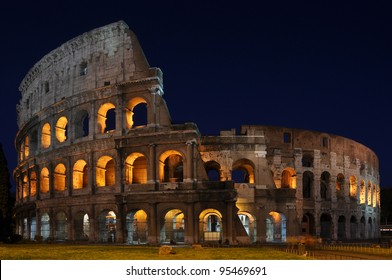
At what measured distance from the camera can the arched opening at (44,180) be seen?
40.0 meters

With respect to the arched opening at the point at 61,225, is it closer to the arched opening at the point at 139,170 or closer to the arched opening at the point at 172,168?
the arched opening at the point at 139,170

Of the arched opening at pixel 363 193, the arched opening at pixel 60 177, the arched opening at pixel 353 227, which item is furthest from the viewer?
the arched opening at pixel 363 193

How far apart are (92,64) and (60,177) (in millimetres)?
9023

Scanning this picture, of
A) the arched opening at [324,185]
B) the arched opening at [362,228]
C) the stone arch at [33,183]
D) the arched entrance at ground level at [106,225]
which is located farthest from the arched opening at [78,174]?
the arched opening at [362,228]

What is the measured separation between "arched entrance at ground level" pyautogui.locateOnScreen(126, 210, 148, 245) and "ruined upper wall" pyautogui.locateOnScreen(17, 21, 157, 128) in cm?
919

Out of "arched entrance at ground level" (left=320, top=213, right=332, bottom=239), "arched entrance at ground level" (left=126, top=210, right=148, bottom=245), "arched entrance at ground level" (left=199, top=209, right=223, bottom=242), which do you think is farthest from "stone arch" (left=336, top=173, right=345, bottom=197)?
"arched entrance at ground level" (left=126, top=210, right=148, bottom=245)

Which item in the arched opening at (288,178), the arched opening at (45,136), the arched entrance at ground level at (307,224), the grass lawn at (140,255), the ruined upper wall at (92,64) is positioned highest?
the ruined upper wall at (92,64)

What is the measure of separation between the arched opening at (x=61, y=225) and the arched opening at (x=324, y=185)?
22096 mm

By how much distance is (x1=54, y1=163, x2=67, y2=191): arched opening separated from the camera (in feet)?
126

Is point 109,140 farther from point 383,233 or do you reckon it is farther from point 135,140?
point 383,233

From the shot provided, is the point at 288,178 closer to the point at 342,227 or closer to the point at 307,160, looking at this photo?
the point at 307,160

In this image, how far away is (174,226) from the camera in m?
35.1

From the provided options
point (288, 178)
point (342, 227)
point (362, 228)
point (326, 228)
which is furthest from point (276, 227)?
point (362, 228)

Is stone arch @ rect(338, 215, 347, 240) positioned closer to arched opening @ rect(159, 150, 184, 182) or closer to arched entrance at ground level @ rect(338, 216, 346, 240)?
arched entrance at ground level @ rect(338, 216, 346, 240)
